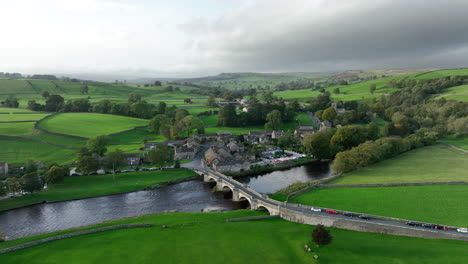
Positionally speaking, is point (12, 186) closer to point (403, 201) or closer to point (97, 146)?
point (97, 146)

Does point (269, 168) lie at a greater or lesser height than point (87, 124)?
lesser

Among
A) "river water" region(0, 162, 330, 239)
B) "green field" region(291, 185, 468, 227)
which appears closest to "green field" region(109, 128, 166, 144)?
"river water" region(0, 162, 330, 239)

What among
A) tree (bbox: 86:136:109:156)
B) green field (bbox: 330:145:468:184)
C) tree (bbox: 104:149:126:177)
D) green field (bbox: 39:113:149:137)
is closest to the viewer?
green field (bbox: 330:145:468:184)

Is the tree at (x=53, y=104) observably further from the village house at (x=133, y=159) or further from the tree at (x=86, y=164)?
the tree at (x=86, y=164)

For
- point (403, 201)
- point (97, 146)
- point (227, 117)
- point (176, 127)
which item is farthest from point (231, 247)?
point (227, 117)

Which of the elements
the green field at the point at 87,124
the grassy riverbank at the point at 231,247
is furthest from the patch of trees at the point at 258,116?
the grassy riverbank at the point at 231,247

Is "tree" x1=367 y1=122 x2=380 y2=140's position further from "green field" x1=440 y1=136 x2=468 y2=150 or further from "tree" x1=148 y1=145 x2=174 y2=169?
"tree" x1=148 y1=145 x2=174 y2=169

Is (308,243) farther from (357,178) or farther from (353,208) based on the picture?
(357,178)
